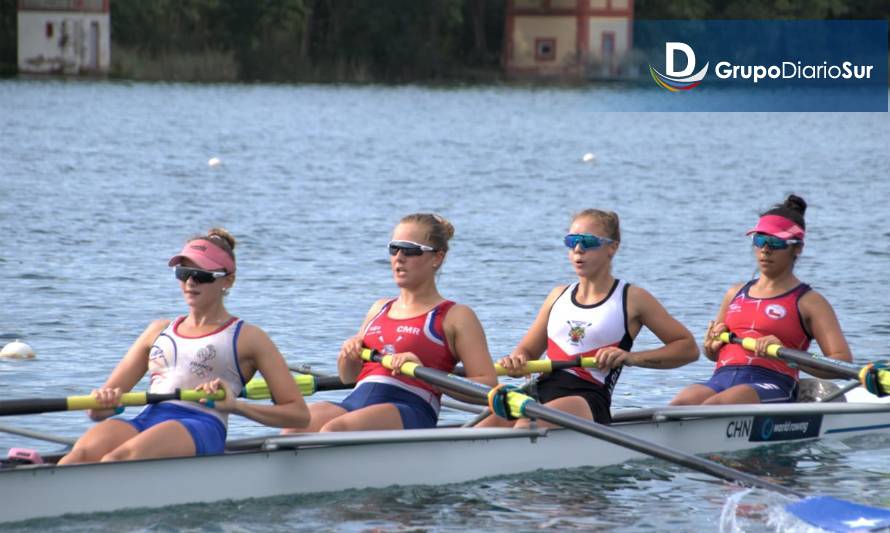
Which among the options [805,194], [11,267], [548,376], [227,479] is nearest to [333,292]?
[11,267]

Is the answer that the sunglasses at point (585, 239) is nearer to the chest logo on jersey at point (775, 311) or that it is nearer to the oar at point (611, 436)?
the oar at point (611, 436)

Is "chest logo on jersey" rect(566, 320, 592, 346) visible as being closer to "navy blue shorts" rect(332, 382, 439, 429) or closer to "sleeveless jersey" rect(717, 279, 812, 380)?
"navy blue shorts" rect(332, 382, 439, 429)

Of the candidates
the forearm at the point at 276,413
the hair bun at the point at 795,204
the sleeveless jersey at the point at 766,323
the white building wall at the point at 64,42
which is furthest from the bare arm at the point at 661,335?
the white building wall at the point at 64,42

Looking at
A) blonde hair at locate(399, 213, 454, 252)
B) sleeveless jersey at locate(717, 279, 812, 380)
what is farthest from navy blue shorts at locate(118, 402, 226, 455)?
sleeveless jersey at locate(717, 279, 812, 380)

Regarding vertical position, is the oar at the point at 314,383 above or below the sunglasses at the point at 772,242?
below

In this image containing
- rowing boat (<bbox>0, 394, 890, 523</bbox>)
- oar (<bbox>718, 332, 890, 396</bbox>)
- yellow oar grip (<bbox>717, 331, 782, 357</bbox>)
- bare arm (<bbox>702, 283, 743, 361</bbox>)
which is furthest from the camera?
bare arm (<bbox>702, 283, 743, 361</bbox>)

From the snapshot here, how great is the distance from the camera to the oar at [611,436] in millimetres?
7879

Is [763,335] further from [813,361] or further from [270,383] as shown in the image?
[270,383]

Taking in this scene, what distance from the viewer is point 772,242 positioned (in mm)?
9398

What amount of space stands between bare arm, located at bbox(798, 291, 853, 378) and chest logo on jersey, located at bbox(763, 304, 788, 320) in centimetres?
11

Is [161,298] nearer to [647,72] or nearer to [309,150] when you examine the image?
[309,150]

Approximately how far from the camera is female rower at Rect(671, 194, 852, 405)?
30.8ft

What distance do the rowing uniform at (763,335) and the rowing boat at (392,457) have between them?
0.65ft

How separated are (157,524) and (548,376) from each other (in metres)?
2.48
